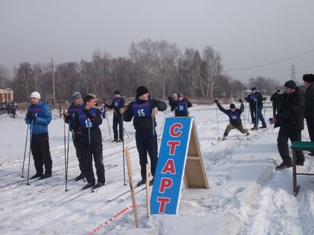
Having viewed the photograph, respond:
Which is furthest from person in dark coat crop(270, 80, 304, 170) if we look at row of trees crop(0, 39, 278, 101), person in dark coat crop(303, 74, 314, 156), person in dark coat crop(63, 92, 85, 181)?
row of trees crop(0, 39, 278, 101)

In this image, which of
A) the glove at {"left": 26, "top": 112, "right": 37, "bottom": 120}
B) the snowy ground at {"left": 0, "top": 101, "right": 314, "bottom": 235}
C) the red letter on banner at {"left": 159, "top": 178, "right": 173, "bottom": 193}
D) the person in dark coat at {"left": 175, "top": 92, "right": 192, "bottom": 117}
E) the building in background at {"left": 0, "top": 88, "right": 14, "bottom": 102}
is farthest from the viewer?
the building in background at {"left": 0, "top": 88, "right": 14, "bottom": 102}

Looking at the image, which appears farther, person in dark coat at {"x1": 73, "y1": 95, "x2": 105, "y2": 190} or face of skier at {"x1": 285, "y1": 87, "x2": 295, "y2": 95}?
person in dark coat at {"x1": 73, "y1": 95, "x2": 105, "y2": 190}

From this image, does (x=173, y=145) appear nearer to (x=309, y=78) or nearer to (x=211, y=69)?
(x=309, y=78)

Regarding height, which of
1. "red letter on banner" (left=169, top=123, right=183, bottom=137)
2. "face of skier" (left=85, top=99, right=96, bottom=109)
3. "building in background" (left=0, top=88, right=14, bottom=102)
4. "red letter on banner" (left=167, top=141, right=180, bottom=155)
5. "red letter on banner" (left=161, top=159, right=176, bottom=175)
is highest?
"building in background" (left=0, top=88, right=14, bottom=102)

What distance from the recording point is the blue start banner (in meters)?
4.78

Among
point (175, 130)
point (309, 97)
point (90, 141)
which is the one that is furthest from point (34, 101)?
point (309, 97)

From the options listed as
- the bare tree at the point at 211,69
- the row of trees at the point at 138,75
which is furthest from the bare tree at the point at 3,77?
the bare tree at the point at 211,69

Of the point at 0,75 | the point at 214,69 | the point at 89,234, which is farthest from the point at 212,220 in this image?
the point at 0,75

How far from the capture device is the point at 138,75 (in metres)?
70.6

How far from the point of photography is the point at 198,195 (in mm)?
5457

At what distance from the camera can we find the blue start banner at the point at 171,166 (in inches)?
188

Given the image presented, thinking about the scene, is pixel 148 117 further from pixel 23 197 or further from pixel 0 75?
pixel 0 75

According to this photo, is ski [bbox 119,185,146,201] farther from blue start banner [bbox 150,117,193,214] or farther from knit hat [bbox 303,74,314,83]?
knit hat [bbox 303,74,314,83]

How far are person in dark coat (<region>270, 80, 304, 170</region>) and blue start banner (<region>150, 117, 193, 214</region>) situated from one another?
2.59m
